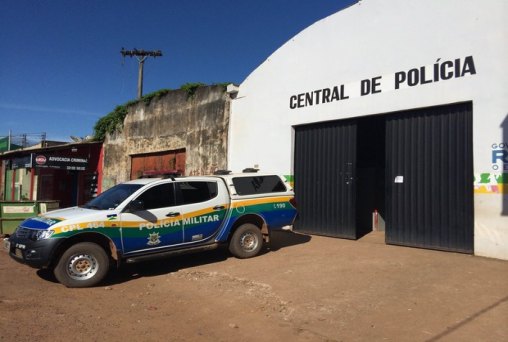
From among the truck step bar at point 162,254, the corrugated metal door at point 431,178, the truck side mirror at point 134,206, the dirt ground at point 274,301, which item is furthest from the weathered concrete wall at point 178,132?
the truck side mirror at point 134,206

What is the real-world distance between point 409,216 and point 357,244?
141 centimetres

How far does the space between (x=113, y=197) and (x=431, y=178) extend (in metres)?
6.77

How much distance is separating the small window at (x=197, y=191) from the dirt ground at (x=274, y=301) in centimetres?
133

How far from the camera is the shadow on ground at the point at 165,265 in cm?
759

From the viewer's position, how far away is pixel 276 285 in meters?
6.89

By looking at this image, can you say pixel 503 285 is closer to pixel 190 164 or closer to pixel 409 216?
pixel 409 216

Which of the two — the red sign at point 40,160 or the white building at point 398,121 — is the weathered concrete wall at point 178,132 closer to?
the white building at point 398,121

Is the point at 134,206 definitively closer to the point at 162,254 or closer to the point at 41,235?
the point at 162,254

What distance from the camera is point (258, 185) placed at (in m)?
9.44

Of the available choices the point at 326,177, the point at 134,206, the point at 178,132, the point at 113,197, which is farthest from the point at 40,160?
the point at 134,206

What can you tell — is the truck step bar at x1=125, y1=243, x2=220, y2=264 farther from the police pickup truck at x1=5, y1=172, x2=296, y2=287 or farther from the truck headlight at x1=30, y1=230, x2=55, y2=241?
the truck headlight at x1=30, y1=230, x2=55, y2=241

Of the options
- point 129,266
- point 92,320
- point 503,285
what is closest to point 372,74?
point 503,285

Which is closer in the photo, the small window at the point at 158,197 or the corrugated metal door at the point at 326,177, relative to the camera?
the small window at the point at 158,197

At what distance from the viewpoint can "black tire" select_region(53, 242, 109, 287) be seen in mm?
6734
